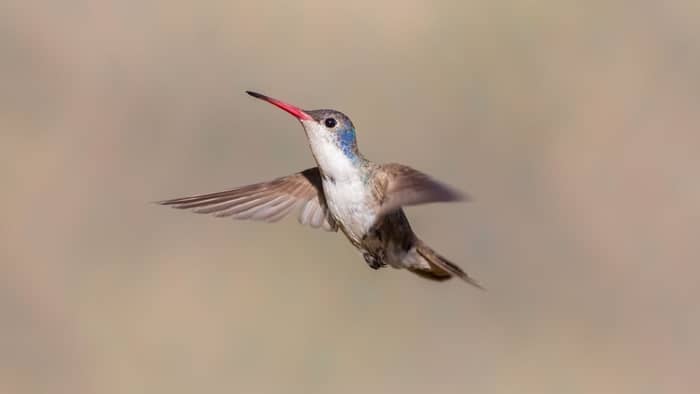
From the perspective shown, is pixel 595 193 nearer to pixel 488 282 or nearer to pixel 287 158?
pixel 488 282

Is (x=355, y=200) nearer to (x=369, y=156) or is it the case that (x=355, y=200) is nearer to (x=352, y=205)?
(x=352, y=205)

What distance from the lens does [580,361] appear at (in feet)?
17.5

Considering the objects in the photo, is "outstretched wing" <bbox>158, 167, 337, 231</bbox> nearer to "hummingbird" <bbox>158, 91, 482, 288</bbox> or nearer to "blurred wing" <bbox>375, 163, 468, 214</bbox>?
"hummingbird" <bbox>158, 91, 482, 288</bbox>

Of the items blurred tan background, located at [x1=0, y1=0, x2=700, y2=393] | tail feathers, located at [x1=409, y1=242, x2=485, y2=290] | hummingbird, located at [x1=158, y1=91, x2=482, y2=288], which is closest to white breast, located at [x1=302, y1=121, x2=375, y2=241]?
hummingbird, located at [x1=158, y1=91, x2=482, y2=288]

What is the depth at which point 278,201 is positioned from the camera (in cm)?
273

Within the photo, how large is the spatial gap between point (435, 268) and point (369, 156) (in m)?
2.90

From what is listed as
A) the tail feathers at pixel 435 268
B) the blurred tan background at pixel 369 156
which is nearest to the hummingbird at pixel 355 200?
the tail feathers at pixel 435 268

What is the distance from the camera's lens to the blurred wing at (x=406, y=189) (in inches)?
74.0

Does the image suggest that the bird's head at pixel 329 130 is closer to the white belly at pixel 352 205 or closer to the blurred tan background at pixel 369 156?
the white belly at pixel 352 205

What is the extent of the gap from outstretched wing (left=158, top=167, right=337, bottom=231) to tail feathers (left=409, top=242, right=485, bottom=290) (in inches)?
9.8

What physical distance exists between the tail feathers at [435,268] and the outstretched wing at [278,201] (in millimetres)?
250

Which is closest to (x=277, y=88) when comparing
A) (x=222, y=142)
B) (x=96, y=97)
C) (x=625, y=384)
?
(x=222, y=142)

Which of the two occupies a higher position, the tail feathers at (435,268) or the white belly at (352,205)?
the white belly at (352,205)

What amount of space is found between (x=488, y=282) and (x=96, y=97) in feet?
7.79
